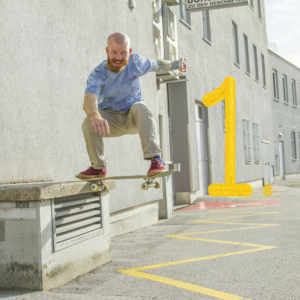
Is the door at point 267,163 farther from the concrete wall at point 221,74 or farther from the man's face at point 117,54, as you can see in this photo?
the man's face at point 117,54

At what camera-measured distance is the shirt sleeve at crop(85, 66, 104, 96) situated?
12.0 feet

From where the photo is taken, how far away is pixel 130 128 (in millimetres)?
4066

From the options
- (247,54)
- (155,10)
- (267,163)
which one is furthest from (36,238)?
(267,163)

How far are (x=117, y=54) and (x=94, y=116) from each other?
1.91 ft

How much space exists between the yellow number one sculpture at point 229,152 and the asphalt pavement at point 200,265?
0.87 meters

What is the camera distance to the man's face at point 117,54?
3551 mm

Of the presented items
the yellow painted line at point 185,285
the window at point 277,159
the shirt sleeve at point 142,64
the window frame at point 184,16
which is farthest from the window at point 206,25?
the window at point 277,159

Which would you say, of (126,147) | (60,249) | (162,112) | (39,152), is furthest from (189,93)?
(60,249)

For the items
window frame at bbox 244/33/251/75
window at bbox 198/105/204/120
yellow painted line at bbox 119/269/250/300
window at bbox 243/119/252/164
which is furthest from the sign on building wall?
window frame at bbox 244/33/251/75

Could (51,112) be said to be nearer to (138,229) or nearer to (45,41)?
(45,41)

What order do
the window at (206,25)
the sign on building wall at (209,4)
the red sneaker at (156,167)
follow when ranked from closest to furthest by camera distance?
1. the red sneaker at (156,167)
2. the sign on building wall at (209,4)
3. the window at (206,25)

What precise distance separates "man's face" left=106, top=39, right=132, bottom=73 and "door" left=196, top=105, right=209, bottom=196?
9237 millimetres

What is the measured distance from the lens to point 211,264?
15.9ft

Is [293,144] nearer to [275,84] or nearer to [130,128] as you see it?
[275,84]
